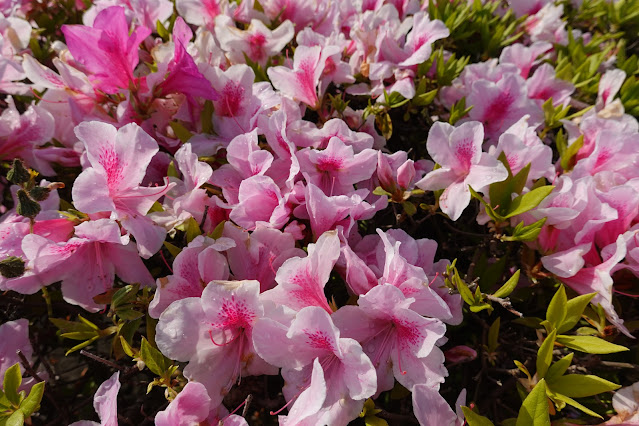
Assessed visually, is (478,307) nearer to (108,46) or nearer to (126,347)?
(126,347)

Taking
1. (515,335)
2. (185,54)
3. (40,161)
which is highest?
(185,54)

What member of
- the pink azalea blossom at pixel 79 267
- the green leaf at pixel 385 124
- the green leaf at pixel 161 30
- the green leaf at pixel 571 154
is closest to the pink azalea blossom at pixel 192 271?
the pink azalea blossom at pixel 79 267

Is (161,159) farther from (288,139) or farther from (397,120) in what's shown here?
(397,120)

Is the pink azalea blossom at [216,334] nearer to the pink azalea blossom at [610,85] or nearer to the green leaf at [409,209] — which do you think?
the green leaf at [409,209]

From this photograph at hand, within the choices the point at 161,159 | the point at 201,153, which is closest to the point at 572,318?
the point at 201,153

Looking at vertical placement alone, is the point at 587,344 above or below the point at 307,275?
below

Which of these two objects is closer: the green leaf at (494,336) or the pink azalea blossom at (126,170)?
the pink azalea blossom at (126,170)

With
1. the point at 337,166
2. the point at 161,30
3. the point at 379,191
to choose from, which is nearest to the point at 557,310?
the point at 379,191
